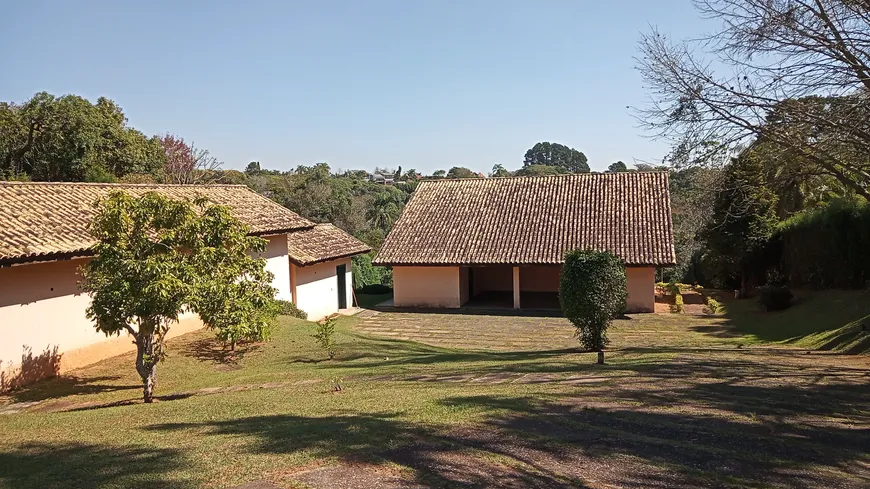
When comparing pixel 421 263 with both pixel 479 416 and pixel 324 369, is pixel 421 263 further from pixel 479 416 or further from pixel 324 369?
pixel 479 416

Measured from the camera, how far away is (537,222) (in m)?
27.8

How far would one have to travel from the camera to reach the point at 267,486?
17.3ft

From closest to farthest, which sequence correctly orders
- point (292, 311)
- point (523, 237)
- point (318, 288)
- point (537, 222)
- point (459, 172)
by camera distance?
→ point (292, 311) < point (318, 288) < point (523, 237) < point (537, 222) < point (459, 172)

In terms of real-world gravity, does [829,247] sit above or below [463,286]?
above

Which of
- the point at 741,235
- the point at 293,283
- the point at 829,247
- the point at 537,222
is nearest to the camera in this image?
the point at 829,247

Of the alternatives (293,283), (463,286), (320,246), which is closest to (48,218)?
(293,283)

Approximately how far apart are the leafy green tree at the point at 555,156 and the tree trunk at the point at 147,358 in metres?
118

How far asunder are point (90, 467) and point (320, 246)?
62.6 feet

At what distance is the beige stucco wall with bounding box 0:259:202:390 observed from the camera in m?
11.7

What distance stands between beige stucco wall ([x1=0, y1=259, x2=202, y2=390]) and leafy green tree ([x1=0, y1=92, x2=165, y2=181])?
62.0ft

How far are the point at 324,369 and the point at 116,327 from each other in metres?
4.56

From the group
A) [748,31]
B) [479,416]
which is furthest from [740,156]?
[479,416]

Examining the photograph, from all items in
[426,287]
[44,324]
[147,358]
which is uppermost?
[426,287]

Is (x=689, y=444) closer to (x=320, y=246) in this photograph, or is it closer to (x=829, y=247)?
(x=829, y=247)
